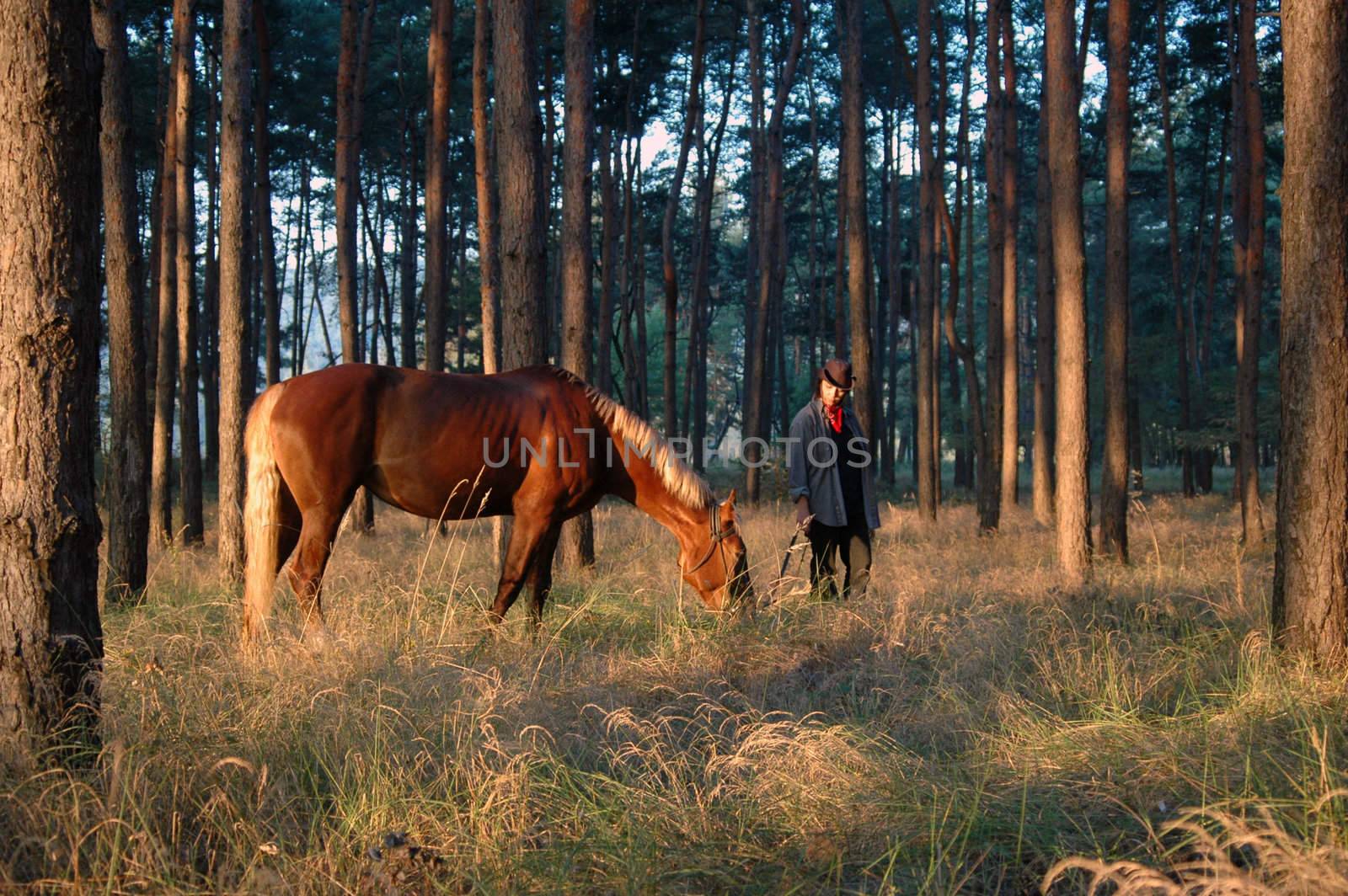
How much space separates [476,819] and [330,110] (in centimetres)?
2303

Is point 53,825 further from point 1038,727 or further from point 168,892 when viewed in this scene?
point 1038,727

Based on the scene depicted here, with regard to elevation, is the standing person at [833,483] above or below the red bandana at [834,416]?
below

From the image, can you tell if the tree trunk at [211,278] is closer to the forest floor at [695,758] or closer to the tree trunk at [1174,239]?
the forest floor at [695,758]

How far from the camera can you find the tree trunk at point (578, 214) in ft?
31.5

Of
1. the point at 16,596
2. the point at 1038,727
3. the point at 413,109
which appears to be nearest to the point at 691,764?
the point at 1038,727

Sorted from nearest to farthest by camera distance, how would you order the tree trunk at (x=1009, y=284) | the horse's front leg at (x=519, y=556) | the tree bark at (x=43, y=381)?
1. the tree bark at (x=43, y=381)
2. the horse's front leg at (x=519, y=556)
3. the tree trunk at (x=1009, y=284)

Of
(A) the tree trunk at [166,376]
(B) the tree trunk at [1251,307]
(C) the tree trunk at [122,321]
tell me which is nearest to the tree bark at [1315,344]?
(C) the tree trunk at [122,321]

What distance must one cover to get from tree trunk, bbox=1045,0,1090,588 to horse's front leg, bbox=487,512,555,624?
4.69 metres

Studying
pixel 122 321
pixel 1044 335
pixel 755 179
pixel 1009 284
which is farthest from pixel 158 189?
pixel 1044 335

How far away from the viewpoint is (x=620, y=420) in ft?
23.8

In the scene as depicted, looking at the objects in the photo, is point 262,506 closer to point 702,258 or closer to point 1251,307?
point 1251,307

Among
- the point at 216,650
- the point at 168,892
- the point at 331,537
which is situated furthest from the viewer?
the point at 331,537

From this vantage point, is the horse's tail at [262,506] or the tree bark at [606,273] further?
the tree bark at [606,273]

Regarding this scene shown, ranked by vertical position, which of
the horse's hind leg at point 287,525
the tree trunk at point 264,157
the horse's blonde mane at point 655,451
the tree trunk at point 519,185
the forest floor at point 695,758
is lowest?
the forest floor at point 695,758
